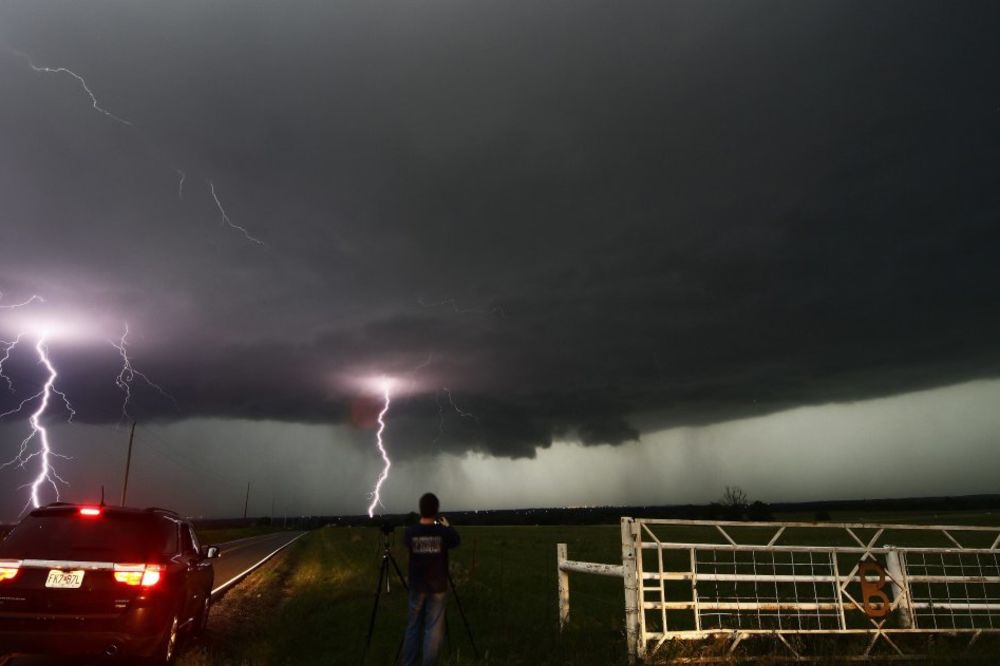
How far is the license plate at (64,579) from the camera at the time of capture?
784 centimetres

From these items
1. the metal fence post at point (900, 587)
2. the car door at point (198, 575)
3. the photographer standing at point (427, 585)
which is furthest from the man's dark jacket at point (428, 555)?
the metal fence post at point (900, 587)

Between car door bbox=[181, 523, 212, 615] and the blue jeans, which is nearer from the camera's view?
the blue jeans

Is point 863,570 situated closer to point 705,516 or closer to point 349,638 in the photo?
point 349,638

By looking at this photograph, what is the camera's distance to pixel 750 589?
77.3ft

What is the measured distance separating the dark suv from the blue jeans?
3179 mm

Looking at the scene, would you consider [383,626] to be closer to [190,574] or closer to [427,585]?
[190,574]

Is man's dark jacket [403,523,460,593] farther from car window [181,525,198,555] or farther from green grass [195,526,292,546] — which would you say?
green grass [195,526,292,546]

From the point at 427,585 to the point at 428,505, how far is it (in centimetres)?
97

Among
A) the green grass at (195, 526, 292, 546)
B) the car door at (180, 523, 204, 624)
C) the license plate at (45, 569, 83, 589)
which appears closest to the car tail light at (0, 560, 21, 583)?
the license plate at (45, 569, 83, 589)

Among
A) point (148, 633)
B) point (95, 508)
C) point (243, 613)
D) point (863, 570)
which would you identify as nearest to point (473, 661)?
point (148, 633)

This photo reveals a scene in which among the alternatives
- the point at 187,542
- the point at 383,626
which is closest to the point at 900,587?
the point at 383,626

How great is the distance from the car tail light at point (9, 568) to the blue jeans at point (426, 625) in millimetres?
4697

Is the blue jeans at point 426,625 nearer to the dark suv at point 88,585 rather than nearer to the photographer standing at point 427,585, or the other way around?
the photographer standing at point 427,585

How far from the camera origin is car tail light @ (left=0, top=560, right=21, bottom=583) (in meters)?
7.79
